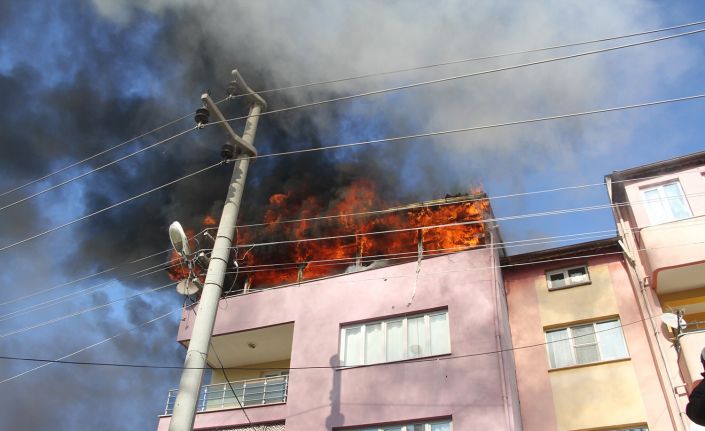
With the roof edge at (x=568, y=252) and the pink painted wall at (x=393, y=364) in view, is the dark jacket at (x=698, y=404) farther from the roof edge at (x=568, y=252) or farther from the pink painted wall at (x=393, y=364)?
the roof edge at (x=568, y=252)

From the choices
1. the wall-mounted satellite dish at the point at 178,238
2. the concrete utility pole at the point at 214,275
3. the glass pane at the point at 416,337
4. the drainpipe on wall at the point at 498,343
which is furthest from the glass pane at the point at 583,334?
the wall-mounted satellite dish at the point at 178,238

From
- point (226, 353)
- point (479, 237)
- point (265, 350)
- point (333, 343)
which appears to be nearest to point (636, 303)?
point (479, 237)

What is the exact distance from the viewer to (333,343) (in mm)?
17453

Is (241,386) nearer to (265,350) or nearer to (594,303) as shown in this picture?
(265,350)

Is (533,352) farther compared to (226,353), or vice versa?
(226,353)

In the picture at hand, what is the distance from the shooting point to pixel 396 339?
1700 centimetres

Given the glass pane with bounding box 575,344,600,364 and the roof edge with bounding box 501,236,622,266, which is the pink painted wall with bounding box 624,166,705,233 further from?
the glass pane with bounding box 575,344,600,364

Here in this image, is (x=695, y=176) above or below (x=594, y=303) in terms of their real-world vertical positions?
above

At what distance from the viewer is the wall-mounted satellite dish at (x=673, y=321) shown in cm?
1540

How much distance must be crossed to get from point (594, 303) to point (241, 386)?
1165 centimetres

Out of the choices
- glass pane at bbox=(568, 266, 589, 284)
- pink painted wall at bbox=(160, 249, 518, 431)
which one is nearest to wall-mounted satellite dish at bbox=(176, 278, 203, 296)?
pink painted wall at bbox=(160, 249, 518, 431)

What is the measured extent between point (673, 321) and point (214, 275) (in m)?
12.4

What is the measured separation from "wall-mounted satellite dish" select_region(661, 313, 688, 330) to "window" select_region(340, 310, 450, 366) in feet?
18.8

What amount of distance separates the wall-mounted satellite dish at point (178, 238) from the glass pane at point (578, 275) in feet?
44.4
